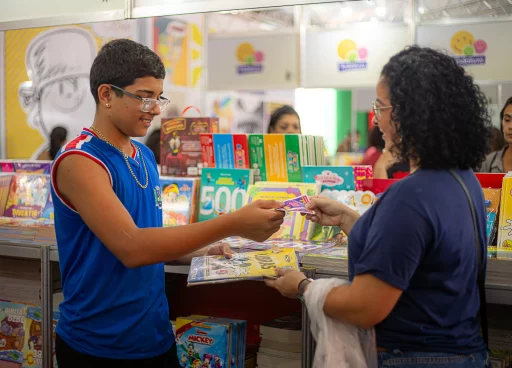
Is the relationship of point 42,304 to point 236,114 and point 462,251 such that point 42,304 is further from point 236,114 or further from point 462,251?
point 236,114

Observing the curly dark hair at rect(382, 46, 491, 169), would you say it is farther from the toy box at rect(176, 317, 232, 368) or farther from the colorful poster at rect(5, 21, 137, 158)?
the colorful poster at rect(5, 21, 137, 158)

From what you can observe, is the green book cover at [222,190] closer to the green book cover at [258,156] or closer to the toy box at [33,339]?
the green book cover at [258,156]

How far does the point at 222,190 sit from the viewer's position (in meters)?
3.33

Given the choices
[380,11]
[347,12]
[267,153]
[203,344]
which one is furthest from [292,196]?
[347,12]

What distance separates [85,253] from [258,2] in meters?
1.73

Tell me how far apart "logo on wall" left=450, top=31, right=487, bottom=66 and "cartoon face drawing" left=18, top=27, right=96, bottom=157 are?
3563 millimetres

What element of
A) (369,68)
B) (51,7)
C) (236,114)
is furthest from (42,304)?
(236,114)

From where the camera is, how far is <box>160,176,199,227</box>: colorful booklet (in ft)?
11.0

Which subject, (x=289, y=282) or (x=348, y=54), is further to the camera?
(x=348, y=54)

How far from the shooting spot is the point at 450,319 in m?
1.71

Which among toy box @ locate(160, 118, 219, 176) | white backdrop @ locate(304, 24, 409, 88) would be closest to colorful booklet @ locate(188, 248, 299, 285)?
toy box @ locate(160, 118, 219, 176)

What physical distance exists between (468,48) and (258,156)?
3715mm

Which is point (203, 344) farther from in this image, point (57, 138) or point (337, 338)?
point (57, 138)

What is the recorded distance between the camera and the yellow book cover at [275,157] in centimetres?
326
